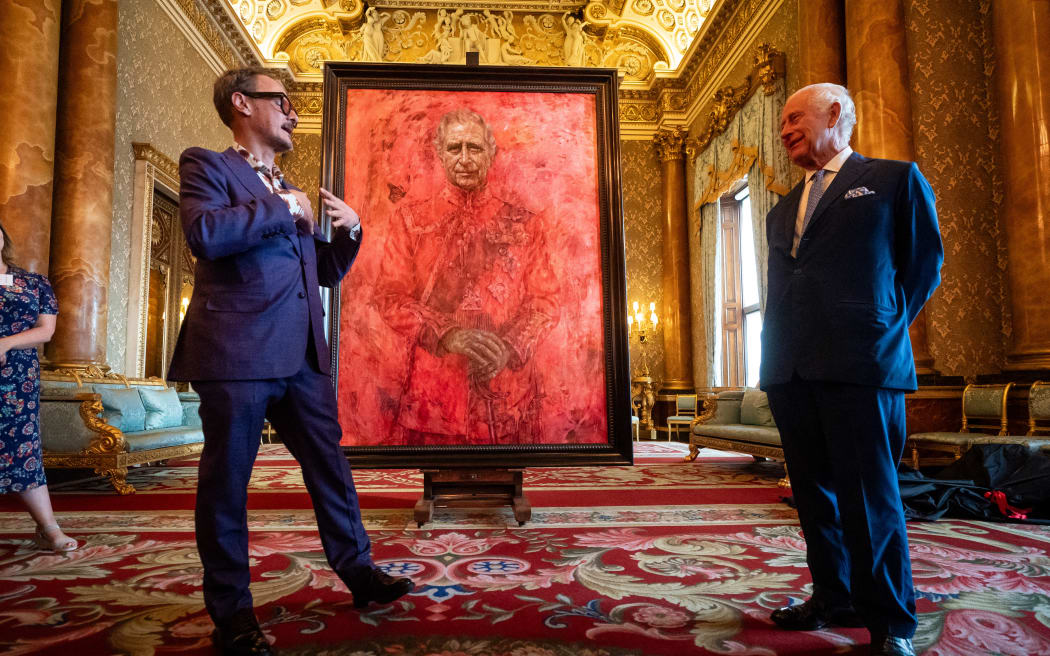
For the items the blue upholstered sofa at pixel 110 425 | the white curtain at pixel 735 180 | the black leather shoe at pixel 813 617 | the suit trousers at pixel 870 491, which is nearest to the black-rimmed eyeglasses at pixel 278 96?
the suit trousers at pixel 870 491

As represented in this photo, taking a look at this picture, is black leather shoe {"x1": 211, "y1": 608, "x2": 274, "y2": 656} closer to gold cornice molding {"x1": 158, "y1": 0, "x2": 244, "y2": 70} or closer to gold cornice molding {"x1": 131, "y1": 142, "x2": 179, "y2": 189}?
gold cornice molding {"x1": 131, "y1": 142, "x2": 179, "y2": 189}

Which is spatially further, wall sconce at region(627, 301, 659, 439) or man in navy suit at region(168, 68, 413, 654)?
wall sconce at region(627, 301, 659, 439)

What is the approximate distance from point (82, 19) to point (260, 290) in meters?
6.60

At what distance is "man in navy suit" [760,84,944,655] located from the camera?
1.61 m

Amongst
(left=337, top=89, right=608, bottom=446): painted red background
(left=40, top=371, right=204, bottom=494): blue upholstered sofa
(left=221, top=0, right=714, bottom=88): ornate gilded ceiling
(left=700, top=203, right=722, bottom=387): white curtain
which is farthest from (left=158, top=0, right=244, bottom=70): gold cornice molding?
(left=700, top=203, right=722, bottom=387): white curtain

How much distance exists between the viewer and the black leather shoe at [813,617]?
71.7 inches

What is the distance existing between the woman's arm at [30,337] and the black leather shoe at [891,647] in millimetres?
3325

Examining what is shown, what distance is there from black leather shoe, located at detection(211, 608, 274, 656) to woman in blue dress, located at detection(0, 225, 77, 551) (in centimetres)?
176

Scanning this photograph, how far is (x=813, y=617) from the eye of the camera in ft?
5.98

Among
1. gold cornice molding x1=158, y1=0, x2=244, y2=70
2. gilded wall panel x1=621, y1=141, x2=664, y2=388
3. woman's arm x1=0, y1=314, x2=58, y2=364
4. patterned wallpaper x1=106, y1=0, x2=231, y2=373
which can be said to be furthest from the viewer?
gilded wall panel x1=621, y1=141, x2=664, y2=388

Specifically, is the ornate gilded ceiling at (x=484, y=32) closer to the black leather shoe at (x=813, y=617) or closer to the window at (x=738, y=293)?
the window at (x=738, y=293)

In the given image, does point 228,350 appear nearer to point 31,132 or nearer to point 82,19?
point 31,132

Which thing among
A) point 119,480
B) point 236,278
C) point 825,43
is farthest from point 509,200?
point 825,43

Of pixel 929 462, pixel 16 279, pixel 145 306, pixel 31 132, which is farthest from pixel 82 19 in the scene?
pixel 929 462
